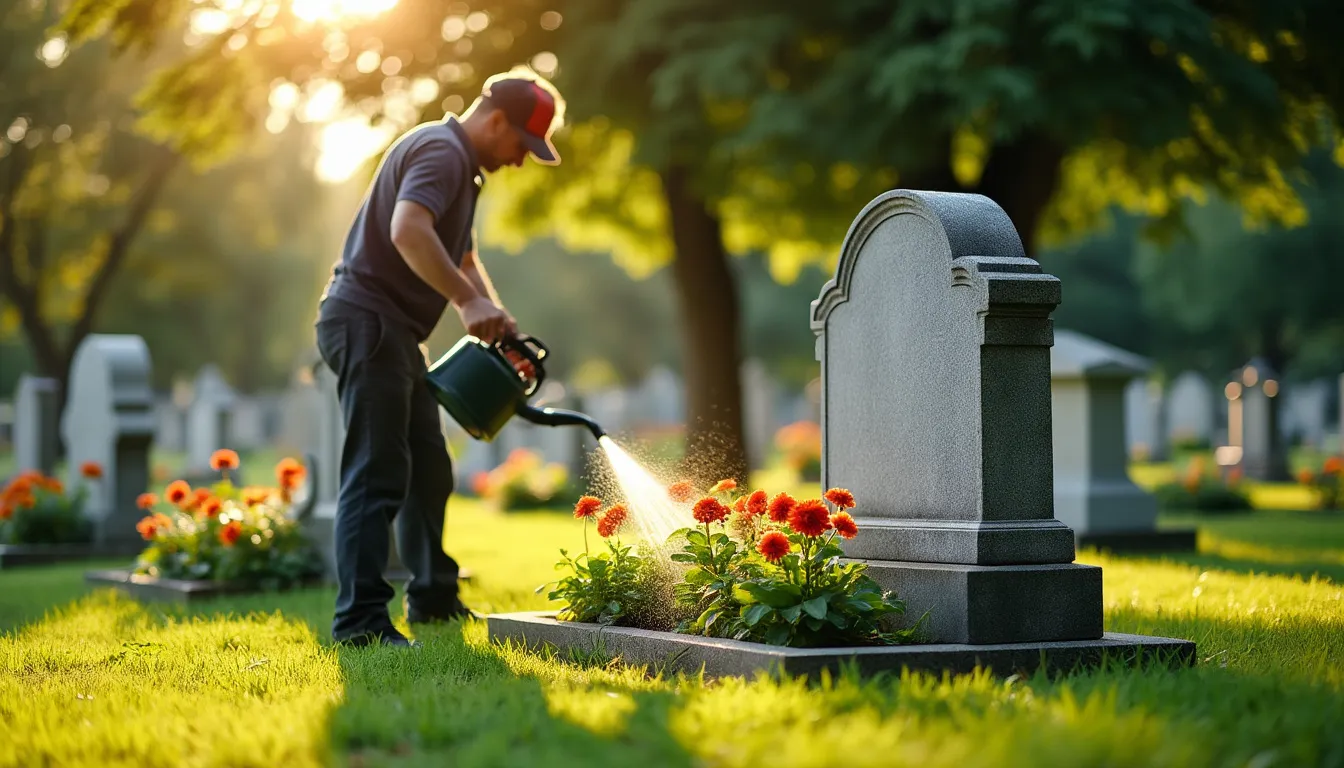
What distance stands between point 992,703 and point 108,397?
10.6 m

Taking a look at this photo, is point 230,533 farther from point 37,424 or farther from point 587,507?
point 37,424

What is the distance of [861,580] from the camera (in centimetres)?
503

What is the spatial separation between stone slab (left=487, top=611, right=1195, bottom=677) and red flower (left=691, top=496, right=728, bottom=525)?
1.32 ft

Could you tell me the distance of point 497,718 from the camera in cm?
393

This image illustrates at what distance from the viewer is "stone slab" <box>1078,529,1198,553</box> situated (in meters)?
11.4

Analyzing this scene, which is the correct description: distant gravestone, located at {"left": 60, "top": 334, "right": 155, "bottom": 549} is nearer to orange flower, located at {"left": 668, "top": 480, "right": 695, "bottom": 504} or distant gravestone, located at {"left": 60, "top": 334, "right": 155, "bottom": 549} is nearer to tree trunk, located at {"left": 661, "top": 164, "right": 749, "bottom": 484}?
tree trunk, located at {"left": 661, "top": 164, "right": 749, "bottom": 484}

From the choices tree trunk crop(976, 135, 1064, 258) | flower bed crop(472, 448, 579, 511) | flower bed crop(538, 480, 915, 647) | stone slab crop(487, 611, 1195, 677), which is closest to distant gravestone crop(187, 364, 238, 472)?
flower bed crop(472, 448, 579, 511)

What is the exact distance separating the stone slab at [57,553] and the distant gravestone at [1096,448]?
7927 millimetres

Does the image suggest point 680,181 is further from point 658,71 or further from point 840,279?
point 840,279

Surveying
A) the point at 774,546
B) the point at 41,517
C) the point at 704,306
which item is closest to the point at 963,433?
the point at 774,546

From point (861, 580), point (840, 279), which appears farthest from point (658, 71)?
point (861, 580)

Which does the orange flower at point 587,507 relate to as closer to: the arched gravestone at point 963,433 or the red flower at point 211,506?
Answer: the arched gravestone at point 963,433

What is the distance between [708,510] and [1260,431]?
19.9m

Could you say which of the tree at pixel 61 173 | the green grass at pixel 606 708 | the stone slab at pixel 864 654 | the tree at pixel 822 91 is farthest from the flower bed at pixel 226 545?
the tree at pixel 61 173
